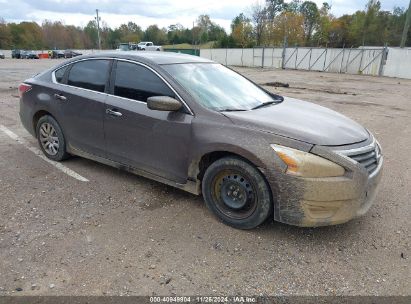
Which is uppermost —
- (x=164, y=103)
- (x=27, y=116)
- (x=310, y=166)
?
(x=164, y=103)

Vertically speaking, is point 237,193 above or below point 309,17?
below

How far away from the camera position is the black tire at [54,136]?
494 cm

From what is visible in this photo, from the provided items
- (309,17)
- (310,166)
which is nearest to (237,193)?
(310,166)

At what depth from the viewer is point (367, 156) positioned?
10.8 feet

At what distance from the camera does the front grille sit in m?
3.13

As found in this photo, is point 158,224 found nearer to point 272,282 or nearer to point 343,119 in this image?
point 272,282

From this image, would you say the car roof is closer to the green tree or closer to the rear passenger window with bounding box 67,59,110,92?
the rear passenger window with bounding box 67,59,110,92

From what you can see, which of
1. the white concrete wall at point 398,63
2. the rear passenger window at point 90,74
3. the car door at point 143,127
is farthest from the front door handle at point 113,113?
the white concrete wall at point 398,63

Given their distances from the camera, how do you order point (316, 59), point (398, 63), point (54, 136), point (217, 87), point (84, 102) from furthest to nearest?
point (316, 59), point (398, 63), point (54, 136), point (84, 102), point (217, 87)

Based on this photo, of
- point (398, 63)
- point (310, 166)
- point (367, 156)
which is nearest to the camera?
point (310, 166)

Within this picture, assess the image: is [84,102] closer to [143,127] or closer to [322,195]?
[143,127]

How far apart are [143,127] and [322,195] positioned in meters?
1.99

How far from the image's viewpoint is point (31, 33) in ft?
299

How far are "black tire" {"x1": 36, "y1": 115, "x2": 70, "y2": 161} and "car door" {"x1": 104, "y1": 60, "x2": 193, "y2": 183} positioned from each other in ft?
3.32
